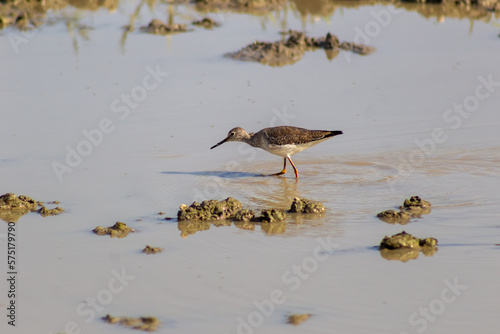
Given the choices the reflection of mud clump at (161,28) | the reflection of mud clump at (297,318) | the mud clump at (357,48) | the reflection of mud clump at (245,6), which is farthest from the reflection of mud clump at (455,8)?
the reflection of mud clump at (297,318)

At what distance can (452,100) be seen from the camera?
13734mm

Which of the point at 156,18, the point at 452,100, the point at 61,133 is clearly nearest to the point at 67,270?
the point at 61,133

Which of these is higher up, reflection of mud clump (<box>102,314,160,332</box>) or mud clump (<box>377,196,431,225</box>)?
mud clump (<box>377,196,431,225</box>)

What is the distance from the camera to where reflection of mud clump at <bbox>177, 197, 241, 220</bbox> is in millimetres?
9305

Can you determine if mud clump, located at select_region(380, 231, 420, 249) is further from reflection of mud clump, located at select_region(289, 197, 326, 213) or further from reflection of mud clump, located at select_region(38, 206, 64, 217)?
reflection of mud clump, located at select_region(38, 206, 64, 217)

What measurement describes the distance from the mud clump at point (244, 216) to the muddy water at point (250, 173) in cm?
27

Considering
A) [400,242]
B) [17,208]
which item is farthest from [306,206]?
[17,208]

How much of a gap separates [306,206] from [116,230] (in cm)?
226

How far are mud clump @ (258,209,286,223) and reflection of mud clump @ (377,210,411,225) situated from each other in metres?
1.17

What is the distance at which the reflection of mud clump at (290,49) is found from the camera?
1658cm

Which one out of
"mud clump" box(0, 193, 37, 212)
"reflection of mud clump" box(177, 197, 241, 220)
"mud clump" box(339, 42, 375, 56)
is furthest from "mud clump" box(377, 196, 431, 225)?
"mud clump" box(339, 42, 375, 56)

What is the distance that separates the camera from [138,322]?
6914mm

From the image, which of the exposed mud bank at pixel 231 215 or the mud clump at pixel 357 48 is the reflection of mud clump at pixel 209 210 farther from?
the mud clump at pixel 357 48

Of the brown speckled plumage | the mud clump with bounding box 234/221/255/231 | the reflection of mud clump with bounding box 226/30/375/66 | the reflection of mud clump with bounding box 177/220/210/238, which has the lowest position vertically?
the reflection of mud clump with bounding box 177/220/210/238
